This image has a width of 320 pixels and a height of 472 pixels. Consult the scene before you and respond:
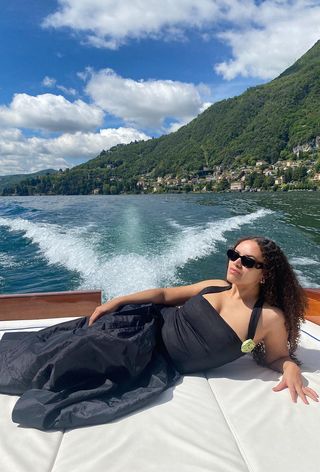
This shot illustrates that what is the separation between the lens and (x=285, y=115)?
96.2 metres

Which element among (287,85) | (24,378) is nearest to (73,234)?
(24,378)

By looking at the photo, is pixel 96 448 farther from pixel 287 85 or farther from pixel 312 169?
pixel 287 85

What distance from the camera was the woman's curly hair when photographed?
164cm

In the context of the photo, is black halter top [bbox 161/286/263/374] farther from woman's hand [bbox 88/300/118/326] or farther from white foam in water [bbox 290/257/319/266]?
white foam in water [bbox 290/257/319/266]

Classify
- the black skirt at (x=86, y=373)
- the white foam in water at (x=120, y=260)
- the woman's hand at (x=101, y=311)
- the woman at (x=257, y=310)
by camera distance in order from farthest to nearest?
the white foam in water at (x=120, y=260) < the woman's hand at (x=101, y=311) < the woman at (x=257, y=310) < the black skirt at (x=86, y=373)

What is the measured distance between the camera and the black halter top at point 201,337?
5.23 feet

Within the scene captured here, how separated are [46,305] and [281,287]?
71.1 inches

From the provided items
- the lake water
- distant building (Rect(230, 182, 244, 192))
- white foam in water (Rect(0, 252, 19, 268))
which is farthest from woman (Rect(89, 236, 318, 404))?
distant building (Rect(230, 182, 244, 192))

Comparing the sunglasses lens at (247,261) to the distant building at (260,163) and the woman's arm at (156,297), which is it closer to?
the woman's arm at (156,297)

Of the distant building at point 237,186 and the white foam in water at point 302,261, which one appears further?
the distant building at point 237,186

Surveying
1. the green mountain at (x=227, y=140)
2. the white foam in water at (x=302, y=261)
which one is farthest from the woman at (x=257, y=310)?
the green mountain at (x=227, y=140)

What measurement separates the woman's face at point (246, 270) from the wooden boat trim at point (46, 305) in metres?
1.45

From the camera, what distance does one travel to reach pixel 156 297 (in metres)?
1.92

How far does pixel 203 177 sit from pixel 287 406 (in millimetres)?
84130
